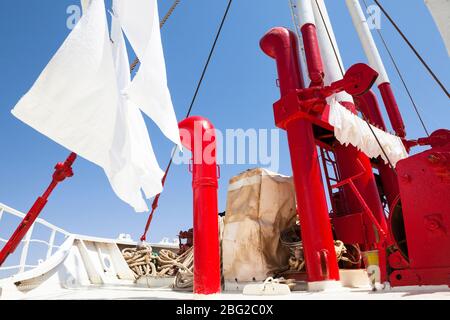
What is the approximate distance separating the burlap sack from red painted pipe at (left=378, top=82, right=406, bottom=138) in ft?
18.9

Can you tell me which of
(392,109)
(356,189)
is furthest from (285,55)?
(392,109)

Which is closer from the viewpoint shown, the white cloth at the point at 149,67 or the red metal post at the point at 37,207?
the white cloth at the point at 149,67

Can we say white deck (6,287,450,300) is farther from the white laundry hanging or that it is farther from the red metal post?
the white laundry hanging

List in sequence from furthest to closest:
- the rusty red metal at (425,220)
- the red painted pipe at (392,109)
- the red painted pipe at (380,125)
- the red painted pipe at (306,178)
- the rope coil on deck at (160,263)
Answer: the red painted pipe at (392,109) < the red painted pipe at (380,125) < the rope coil on deck at (160,263) < the red painted pipe at (306,178) < the rusty red metal at (425,220)

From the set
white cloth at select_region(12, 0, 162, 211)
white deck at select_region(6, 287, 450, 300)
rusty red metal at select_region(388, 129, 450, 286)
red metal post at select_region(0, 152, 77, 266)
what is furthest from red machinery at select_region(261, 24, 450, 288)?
red metal post at select_region(0, 152, 77, 266)

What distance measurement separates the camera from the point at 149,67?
79.7 inches

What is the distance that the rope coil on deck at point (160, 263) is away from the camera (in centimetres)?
495

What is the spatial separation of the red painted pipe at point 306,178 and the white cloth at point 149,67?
312cm

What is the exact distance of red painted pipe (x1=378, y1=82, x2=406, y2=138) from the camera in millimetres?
8992

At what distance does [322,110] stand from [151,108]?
393 centimetres

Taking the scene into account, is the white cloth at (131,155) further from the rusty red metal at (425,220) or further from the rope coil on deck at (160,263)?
the rope coil on deck at (160,263)

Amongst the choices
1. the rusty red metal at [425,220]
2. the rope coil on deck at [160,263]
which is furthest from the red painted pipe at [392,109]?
the rope coil on deck at [160,263]

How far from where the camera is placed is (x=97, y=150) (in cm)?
198

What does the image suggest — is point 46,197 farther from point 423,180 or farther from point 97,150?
point 423,180
